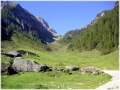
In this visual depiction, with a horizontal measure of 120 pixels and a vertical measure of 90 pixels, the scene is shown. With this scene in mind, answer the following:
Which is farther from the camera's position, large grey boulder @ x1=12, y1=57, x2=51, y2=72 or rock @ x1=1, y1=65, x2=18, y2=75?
large grey boulder @ x1=12, y1=57, x2=51, y2=72

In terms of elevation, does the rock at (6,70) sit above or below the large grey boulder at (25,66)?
below

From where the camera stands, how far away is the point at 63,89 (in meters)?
39.8

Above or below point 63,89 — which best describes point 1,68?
above

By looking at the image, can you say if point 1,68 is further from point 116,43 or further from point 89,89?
point 116,43

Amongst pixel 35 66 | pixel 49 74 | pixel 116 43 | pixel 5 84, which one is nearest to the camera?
pixel 5 84

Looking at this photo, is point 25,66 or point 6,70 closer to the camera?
point 6,70

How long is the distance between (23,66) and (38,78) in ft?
35.5

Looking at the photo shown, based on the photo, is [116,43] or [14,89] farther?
[116,43]

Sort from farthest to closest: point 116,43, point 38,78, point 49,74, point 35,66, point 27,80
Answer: point 116,43
point 35,66
point 49,74
point 38,78
point 27,80

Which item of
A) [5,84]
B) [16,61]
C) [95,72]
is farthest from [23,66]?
[5,84]

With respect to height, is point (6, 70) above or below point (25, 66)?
below

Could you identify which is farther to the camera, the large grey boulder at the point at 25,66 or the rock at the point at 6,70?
the large grey boulder at the point at 25,66

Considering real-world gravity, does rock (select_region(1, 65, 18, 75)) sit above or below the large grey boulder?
below

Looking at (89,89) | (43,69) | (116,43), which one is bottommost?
(89,89)
